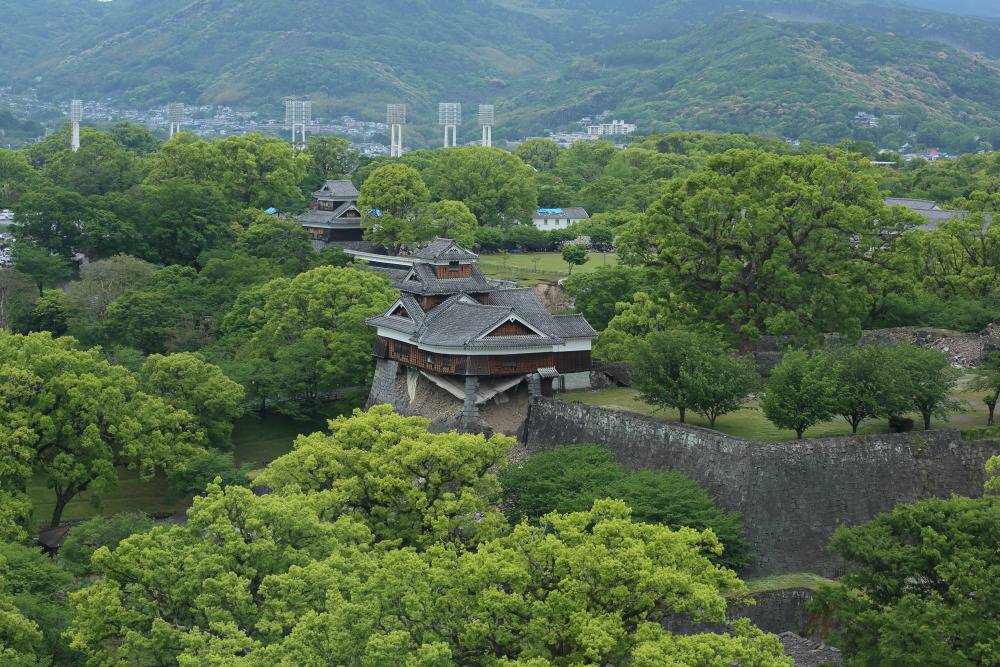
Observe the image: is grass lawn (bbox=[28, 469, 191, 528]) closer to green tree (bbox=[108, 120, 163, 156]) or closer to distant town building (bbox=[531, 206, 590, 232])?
distant town building (bbox=[531, 206, 590, 232])

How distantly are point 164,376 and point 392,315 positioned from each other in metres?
9.06

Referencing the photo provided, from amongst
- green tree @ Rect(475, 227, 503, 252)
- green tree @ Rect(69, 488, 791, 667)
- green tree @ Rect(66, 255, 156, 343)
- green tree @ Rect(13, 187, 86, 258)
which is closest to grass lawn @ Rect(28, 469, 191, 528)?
green tree @ Rect(66, 255, 156, 343)

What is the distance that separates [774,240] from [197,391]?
22.0 meters

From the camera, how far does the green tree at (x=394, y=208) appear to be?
237 feet

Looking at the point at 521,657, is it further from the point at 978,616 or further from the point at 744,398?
the point at 744,398

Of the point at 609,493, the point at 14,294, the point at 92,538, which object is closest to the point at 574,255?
the point at 14,294

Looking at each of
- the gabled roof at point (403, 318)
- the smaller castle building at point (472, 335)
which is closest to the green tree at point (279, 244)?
the gabled roof at point (403, 318)

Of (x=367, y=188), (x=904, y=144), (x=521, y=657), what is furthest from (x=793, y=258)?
A: (x=904, y=144)

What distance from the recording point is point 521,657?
21.8m

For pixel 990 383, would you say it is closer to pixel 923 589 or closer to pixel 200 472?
pixel 923 589

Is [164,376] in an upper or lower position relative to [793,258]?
lower

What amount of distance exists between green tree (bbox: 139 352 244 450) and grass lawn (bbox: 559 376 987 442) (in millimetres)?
13347

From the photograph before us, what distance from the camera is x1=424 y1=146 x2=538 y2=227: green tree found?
86.4m

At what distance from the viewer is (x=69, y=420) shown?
38.0 meters
